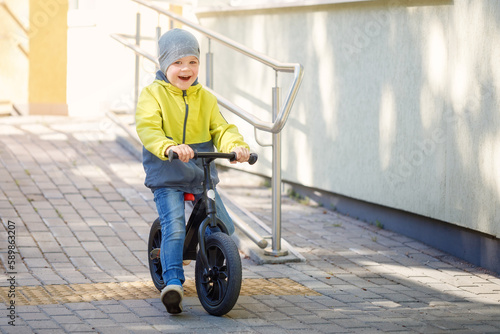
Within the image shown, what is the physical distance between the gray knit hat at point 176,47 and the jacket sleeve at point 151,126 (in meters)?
0.22

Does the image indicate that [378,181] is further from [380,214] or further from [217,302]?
[217,302]

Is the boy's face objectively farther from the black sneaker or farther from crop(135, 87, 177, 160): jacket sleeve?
the black sneaker

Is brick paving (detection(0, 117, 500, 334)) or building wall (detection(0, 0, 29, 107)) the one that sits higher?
building wall (detection(0, 0, 29, 107))

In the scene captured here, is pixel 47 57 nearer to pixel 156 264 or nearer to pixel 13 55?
pixel 13 55

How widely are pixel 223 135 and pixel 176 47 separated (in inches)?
23.1

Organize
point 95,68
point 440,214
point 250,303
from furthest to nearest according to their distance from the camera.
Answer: point 95,68 → point 440,214 → point 250,303

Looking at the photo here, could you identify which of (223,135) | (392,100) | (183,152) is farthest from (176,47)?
(392,100)

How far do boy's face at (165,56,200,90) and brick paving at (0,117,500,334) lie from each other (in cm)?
132

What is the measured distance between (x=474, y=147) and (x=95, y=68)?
7207 mm

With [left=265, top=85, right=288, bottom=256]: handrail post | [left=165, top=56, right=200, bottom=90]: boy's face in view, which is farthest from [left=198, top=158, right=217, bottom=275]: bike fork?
[left=265, top=85, right=288, bottom=256]: handrail post

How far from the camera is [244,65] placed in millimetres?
9344

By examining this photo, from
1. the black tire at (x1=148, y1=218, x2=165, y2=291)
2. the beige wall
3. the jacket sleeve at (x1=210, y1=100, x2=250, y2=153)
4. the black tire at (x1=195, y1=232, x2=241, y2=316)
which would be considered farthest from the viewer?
the beige wall

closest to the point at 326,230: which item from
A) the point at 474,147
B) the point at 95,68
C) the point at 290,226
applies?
the point at 290,226

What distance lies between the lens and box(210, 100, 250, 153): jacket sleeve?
16.0 feet
